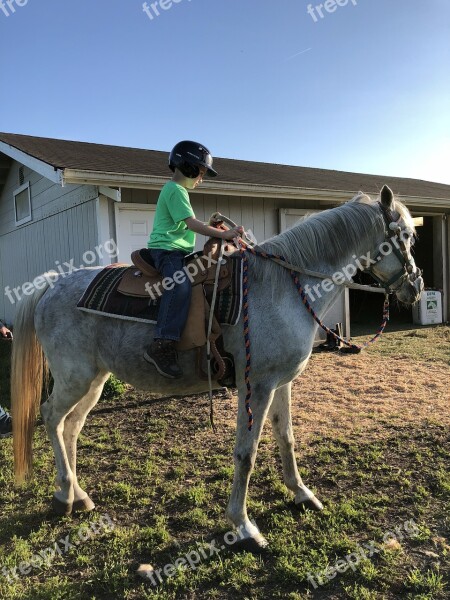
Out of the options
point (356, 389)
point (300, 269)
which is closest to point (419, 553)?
point (300, 269)

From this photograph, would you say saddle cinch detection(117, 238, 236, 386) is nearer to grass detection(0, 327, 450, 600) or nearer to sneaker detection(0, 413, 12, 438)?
grass detection(0, 327, 450, 600)

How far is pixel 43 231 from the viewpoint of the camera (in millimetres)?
8914

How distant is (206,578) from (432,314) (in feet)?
36.4

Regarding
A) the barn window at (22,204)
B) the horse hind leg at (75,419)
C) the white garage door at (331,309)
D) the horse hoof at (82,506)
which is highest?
the barn window at (22,204)

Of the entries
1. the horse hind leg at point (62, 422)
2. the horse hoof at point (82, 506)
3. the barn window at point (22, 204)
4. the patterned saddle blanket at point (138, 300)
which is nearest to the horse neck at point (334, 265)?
the patterned saddle blanket at point (138, 300)

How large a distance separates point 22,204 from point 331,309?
7543mm

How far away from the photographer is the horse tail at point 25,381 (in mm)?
3260

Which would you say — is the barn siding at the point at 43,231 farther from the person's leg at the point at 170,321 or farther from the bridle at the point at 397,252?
the bridle at the point at 397,252

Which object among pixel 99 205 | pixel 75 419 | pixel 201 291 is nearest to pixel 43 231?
pixel 99 205

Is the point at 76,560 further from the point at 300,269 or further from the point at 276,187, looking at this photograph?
the point at 276,187

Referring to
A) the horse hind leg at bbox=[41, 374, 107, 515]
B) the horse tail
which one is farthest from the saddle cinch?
the horse tail

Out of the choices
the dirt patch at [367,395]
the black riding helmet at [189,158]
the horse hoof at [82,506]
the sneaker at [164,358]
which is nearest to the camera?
the sneaker at [164,358]

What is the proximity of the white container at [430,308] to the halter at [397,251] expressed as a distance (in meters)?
9.42

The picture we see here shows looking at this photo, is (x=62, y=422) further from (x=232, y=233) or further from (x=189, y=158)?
(x=189, y=158)
